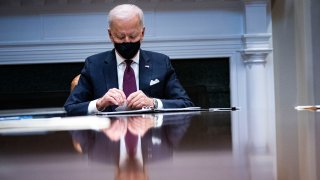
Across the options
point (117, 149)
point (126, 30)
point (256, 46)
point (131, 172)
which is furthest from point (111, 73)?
point (256, 46)

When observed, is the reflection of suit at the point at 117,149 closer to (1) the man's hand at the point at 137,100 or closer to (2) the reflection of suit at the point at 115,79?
(1) the man's hand at the point at 137,100

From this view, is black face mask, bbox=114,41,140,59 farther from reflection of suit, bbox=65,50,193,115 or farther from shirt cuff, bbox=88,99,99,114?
shirt cuff, bbox=88,99,99,114

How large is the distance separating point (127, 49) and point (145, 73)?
0.36 ft

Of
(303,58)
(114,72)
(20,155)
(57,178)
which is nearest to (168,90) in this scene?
(114,72)

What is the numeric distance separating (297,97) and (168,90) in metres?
1.82

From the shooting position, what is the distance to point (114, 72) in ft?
5.60

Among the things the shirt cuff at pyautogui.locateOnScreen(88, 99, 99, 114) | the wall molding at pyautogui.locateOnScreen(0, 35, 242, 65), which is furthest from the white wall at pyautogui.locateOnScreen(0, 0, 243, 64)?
the shirt cuff at pyautogui.locateOnScreen(88, 99, 99, 114)

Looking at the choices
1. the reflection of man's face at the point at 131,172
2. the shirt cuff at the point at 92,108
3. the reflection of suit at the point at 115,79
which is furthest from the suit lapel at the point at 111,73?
the reflection of man's face at the point at 131,172

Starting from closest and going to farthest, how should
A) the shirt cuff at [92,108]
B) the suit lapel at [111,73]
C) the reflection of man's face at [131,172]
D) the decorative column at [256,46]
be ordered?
the reflection of man's face at [131,172] < the shirt cuff at [92,108] < the suit lapel at [111,73] < the decorative column at [256,46]

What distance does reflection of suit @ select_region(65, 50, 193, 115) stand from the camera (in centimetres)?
A: 169

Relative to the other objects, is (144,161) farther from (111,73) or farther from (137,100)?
(111,73)

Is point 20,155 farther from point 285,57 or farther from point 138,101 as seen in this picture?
point 285,57

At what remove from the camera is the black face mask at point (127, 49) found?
5.62 feet

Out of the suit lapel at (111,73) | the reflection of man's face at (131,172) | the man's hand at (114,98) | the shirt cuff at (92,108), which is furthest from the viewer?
the suit lapel at (111,73)
